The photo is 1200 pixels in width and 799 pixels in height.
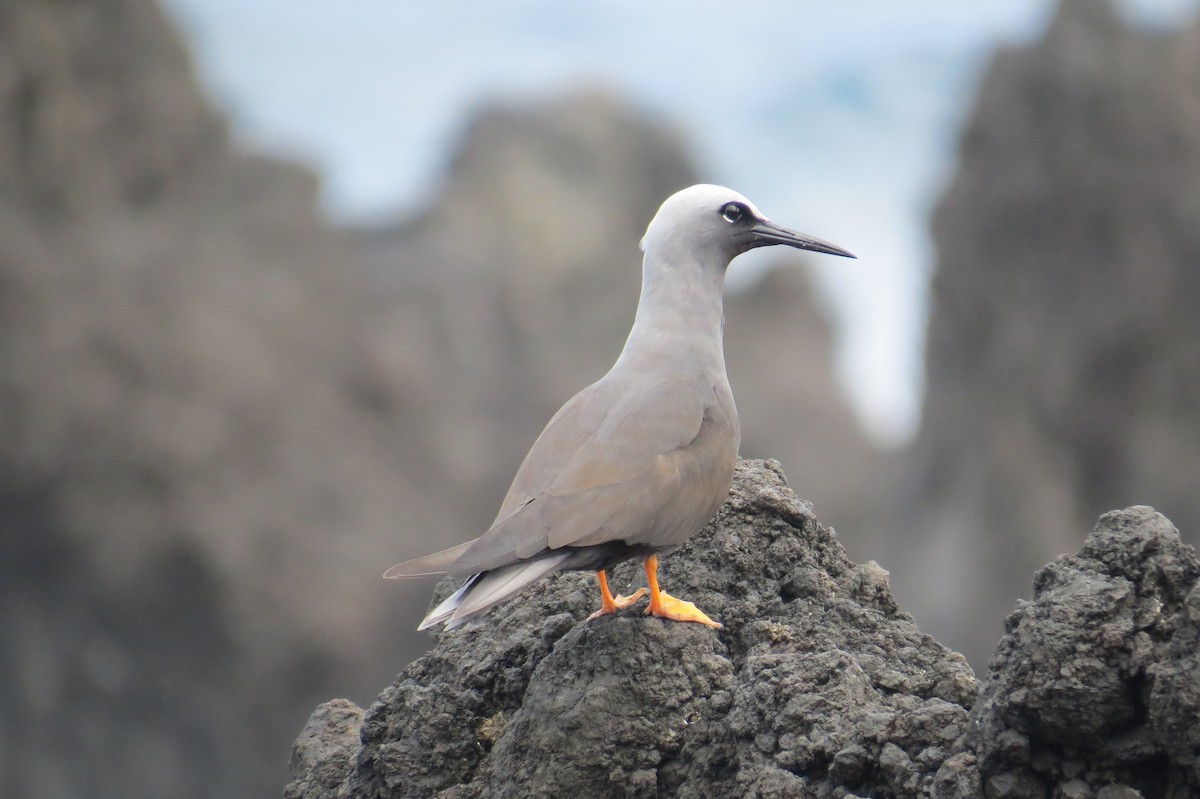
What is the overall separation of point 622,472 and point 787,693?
88 centimetres

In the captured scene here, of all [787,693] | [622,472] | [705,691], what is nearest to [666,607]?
[705,691]

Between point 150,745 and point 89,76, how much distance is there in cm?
925

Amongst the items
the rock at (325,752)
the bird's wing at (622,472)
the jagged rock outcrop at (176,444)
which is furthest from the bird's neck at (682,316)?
the jagged rock outcrop at (176,444)

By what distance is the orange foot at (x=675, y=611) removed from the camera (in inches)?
202

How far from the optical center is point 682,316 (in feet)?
18.6

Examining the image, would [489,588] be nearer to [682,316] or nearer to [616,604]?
[616,604]

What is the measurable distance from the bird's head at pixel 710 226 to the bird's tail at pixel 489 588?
4.80 ft

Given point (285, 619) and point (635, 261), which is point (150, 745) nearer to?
point (285, 619)

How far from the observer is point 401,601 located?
23172mm

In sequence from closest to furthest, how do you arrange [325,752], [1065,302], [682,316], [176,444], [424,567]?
[424,567]
[682,316]
[325,752]
[176,444]
[1065,302]

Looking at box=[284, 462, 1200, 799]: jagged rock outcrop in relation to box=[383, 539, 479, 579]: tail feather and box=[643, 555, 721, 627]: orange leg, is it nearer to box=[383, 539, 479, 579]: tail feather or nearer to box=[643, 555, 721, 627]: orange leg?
box=[643, 555, 721, 627]: orange leg

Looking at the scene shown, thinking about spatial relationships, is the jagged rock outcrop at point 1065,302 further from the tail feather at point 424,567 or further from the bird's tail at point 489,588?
the tail feather at point 424,567

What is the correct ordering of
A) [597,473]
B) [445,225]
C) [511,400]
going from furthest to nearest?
1. [445,225]
2. [511,400]
3. [597,473]

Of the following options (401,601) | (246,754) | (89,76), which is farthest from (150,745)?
(89,76)
